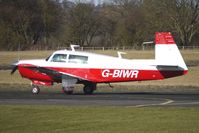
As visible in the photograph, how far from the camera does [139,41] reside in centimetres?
10069

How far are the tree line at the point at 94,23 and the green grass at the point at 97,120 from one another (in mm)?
78807

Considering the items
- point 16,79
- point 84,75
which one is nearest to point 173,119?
point 84,75

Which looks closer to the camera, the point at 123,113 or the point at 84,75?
the point at 123,113

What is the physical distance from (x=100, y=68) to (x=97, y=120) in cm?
1296

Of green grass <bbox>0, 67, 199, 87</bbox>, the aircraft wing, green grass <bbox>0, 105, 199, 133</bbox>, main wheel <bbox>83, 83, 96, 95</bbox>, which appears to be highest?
the aircraft wing

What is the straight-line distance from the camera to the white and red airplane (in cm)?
2759

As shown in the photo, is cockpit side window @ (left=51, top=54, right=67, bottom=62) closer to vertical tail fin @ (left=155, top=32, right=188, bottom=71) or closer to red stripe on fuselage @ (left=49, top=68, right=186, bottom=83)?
red stripe on fuselage @ (left=49, top=68, right=186, bottom=83)

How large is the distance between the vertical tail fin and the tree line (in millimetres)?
67682

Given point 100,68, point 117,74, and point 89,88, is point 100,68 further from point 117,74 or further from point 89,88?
point 89,88

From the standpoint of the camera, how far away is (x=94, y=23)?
108125 millimetres

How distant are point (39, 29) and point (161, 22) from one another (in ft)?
84.1

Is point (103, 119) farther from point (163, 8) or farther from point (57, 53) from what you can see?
point (163, 8)

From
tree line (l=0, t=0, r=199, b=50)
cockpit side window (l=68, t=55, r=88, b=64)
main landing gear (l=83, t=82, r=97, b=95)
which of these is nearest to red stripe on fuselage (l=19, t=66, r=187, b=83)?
cockpit side window (l=68, t=55, r=88, b=64)

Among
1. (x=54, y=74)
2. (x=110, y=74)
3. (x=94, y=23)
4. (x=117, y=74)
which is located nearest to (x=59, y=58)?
(x=54, y=74)
